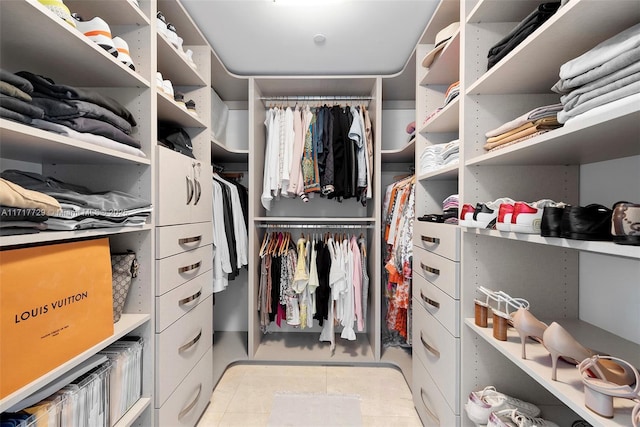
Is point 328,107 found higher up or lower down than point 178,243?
higher up

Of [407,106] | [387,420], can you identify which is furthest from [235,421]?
[407,106]

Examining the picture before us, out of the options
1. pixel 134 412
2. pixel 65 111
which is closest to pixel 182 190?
pixel 65 111

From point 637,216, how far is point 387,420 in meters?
1.59

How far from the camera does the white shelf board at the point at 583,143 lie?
591mm

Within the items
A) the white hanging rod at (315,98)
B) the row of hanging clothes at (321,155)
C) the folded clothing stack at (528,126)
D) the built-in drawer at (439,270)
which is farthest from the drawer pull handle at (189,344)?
the white hanging rod at (315,98)

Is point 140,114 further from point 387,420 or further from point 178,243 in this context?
point 387,420

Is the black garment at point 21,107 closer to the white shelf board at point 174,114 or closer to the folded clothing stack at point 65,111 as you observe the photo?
the folded clothing stack at point 65,111

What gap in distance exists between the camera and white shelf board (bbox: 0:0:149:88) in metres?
0.74

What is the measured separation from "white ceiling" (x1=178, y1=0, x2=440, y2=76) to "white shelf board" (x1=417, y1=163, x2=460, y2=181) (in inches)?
33.6

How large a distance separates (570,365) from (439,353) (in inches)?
21.8

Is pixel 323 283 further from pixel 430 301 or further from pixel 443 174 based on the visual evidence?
pixel 443 174

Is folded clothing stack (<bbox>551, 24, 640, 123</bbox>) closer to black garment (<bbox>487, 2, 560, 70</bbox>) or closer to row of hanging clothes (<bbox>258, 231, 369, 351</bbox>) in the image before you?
black garment (<bbox>487, 2, 560, 70</bbox>)

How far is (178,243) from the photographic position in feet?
4.40

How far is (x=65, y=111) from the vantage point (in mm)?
848
